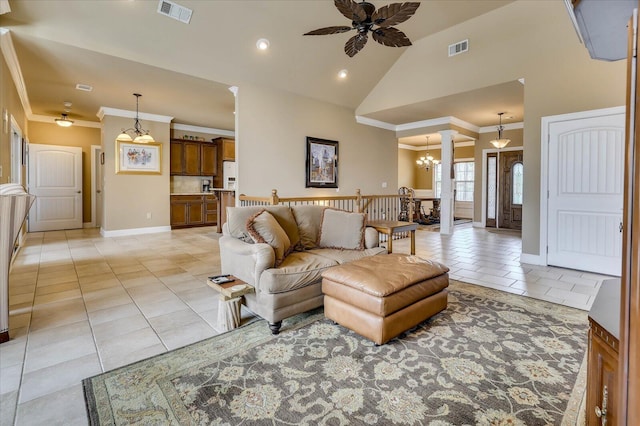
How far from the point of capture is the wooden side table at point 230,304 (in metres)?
2.41

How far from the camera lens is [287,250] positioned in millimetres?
2889

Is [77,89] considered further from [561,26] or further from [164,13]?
[561,26]

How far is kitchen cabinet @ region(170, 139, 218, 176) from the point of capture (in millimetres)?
8414

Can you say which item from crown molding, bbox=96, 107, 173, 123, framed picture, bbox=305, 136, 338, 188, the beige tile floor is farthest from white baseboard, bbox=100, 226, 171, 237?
framed picture, bbox=305, 136, 338, 188

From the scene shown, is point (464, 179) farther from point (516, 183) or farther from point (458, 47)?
point (458, 47)

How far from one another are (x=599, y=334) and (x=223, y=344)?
2106mm

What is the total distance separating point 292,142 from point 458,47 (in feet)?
11.3

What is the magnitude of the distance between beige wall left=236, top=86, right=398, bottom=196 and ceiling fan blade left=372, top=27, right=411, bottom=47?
108 inches

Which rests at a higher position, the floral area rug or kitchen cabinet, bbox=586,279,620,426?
kitchen cabinet, bbox=586,279,620,426

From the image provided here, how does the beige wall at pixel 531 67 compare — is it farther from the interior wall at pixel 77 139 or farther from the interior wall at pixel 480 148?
the interior wall at pixel 77 139

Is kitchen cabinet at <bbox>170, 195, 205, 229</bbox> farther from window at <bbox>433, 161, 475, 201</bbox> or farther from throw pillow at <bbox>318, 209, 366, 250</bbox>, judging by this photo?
window at <bbox>433, 161, 475, 201</bbox>

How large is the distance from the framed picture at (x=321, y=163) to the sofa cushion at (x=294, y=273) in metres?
3.94

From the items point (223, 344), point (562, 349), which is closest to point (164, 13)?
point (223, 344)

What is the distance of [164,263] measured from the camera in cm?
460
